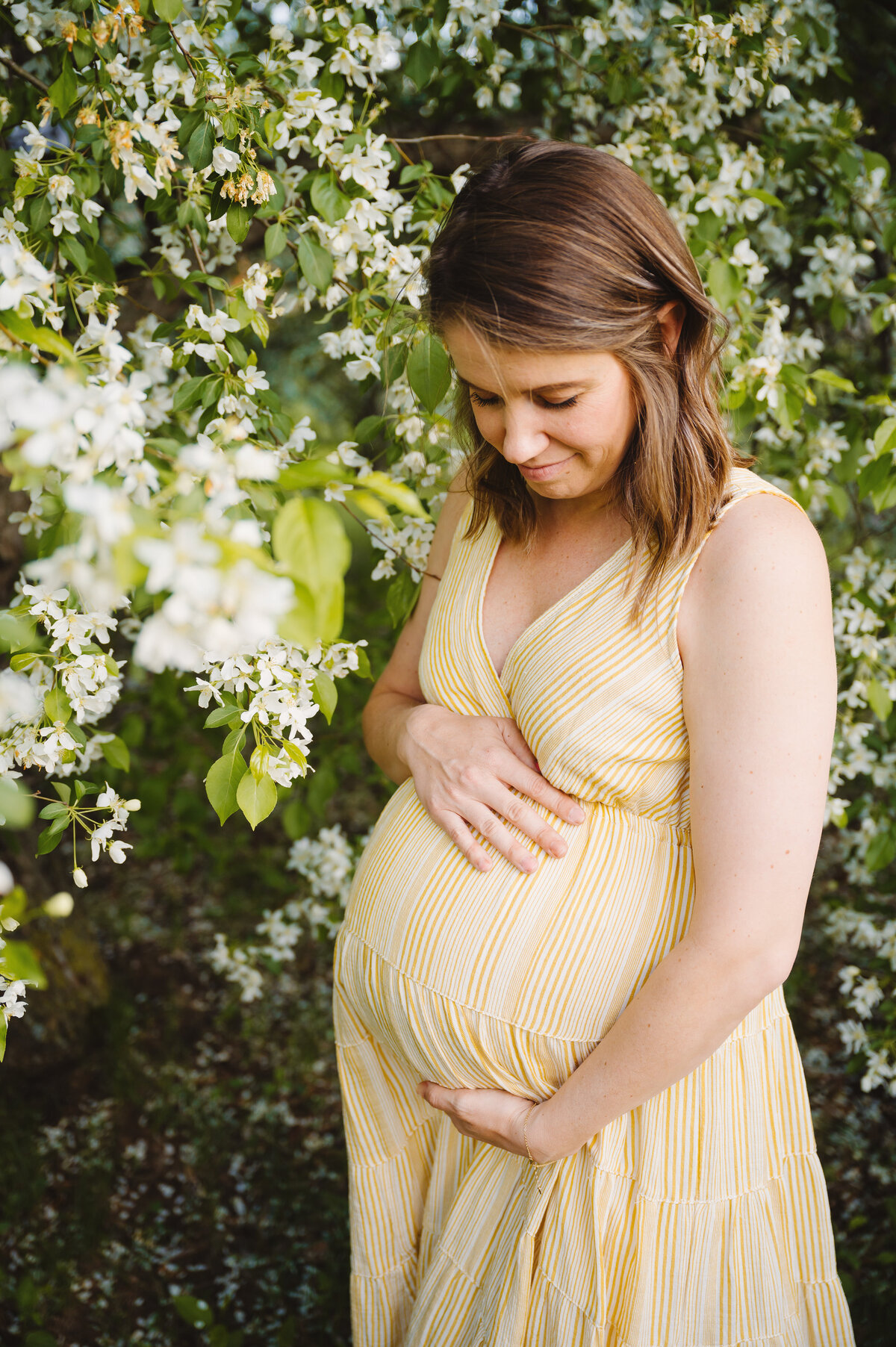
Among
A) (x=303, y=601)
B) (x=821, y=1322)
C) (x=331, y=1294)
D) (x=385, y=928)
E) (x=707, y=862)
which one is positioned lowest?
(x=331, y=1294)

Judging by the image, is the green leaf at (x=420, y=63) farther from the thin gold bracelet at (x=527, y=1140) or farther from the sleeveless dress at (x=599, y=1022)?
the thin gold bracelet at (x=527, y=1140)

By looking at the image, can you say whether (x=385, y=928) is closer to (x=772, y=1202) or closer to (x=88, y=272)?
(x=772, y=1202)

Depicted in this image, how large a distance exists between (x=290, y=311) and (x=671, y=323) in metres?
0.96

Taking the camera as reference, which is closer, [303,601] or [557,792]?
[303,601]

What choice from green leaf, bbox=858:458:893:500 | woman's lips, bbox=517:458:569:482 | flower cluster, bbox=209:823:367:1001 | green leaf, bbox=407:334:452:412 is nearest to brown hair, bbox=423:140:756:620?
woman's lips, bbox=517:458:569:482

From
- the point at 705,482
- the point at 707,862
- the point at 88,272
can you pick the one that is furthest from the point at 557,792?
the point at 88,272

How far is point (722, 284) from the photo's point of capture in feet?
6.35

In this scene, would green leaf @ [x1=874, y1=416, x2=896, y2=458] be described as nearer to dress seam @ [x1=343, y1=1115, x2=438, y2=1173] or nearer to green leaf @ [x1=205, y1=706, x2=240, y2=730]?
green leaf @ [x1=205, y1=706, x2=240, y2=730]

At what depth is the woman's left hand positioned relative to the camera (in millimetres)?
1329

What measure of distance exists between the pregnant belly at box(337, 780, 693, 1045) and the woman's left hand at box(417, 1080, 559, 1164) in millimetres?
134

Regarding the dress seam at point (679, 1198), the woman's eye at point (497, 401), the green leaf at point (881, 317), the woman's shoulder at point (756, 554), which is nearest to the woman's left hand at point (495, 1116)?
the dress seam at point (679, 1198)

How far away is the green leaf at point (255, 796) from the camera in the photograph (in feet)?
4.14

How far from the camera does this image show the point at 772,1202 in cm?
145

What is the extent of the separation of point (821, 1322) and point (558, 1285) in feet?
1.45
